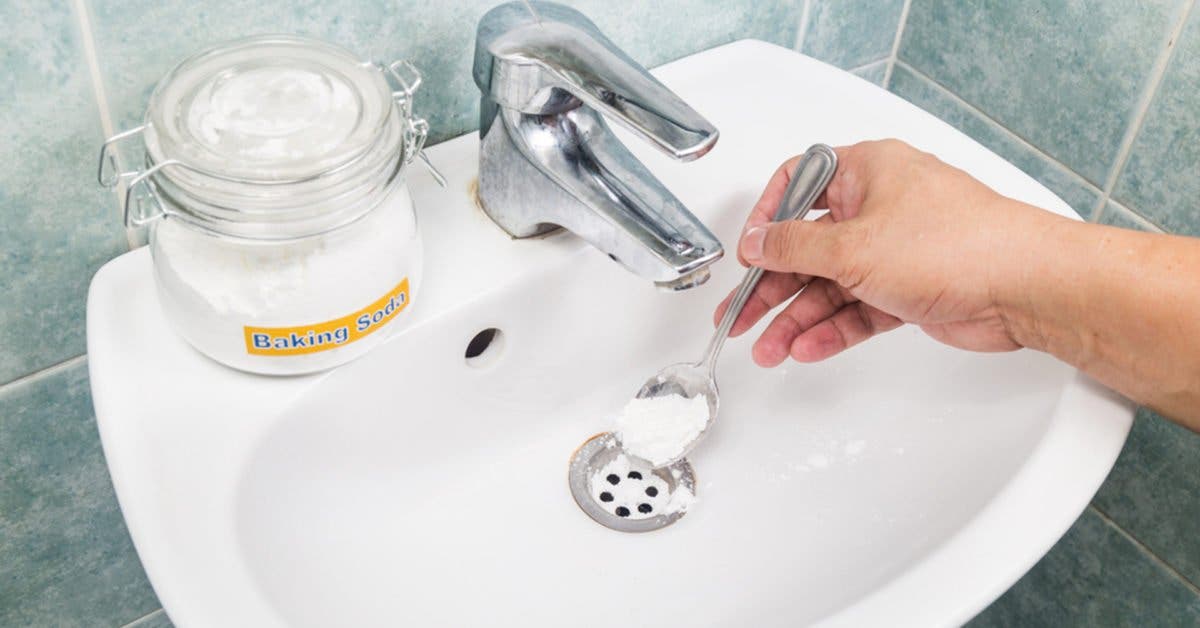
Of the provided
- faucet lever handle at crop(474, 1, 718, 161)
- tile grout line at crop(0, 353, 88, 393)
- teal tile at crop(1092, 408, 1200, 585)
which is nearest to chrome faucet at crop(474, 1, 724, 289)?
faucet lever handle at crop(474, 1, 718, 161)

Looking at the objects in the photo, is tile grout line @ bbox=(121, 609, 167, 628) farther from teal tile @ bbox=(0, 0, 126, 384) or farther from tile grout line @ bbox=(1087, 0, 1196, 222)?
tile grout line @ bbox=(1087, 0, 1196, 222)

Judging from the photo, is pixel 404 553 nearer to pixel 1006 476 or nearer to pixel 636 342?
pixel 636 342

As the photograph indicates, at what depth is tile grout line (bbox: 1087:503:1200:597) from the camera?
33.1 inches

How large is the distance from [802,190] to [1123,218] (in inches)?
12.7

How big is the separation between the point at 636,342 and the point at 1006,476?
0.74 feet

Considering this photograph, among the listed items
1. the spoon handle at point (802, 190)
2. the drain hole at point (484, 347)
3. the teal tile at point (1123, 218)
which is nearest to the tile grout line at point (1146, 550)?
the teal tile at point (1123, 218)

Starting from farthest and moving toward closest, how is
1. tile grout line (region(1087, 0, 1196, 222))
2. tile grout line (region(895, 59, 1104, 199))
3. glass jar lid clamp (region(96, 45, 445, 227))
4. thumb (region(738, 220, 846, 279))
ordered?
tile grout line (region(895, 59, 1104, 199)) → tile grout line (region(1087, 0, 1196, 222)) → thumb (region(738, 220, 846, 279)) → glass jar lid clamp (region(96, 45, 445, 227))

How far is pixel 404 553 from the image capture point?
56cm

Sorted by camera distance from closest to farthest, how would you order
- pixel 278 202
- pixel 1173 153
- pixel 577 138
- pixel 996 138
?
pixel 278 202 → pixel 577 138 → pixel 1173 153 → pixel 996 138

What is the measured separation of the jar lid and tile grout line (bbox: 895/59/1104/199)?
0.51 m

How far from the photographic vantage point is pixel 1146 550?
2.82ft

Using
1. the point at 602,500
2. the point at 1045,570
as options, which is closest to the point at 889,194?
the point at 602,500

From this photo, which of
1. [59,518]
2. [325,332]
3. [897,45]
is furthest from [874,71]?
[59,518]

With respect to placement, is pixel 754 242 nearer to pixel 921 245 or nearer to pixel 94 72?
pixel 921 245
